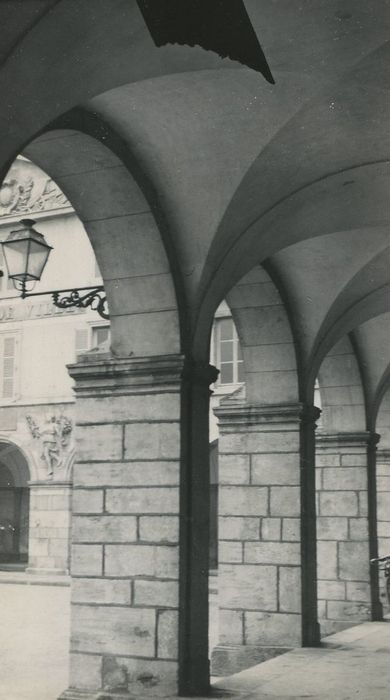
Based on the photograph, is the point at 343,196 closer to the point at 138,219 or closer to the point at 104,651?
the point at 138,219

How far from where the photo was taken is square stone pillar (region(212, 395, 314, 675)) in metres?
8.14

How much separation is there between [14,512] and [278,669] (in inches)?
634

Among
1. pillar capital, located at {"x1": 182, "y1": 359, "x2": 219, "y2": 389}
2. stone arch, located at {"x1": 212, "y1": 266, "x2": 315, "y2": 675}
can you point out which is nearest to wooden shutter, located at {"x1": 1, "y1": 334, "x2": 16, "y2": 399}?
stone arch, located at {"x1": 212, "y1": 266, "x2": 315, "y2": 675}

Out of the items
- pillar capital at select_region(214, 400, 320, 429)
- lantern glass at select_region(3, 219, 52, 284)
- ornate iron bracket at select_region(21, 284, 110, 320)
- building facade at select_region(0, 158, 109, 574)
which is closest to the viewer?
ornate iron bracket at select_region(21, 284, 110, 320)

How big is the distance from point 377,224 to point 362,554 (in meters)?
4.87

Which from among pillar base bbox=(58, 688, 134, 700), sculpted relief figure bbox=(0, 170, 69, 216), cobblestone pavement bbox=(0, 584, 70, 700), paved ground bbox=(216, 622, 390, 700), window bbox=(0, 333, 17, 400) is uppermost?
sculpted relief figure bbox=(0, 170, 69, 216)

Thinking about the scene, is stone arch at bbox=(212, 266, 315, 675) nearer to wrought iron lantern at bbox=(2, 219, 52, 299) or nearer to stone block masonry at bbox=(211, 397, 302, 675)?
stone block masonry at bbox=(211, 397, 302, 675)

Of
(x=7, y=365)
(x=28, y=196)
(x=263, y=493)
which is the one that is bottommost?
(x=263, y=493)

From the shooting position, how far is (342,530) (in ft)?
35.7

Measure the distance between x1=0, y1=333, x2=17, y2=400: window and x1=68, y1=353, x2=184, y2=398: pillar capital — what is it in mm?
14659

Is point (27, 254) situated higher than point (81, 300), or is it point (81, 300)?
point (27, 254)

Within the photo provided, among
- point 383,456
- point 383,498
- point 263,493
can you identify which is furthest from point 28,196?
point 263,493

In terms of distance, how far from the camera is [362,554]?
10789 mm

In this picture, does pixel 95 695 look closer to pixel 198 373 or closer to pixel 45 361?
pixel 198 373
